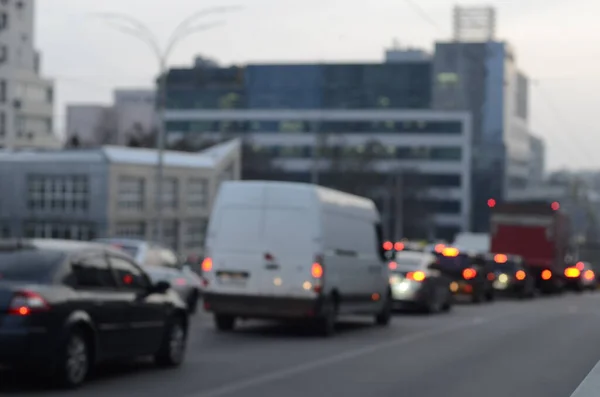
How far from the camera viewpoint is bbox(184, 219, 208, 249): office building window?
2552 inches

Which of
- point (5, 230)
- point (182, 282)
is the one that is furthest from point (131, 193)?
point (182, 282)

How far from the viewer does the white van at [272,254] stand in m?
19.9

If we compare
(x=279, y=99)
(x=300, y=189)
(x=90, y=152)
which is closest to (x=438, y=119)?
(x=279, y=99)

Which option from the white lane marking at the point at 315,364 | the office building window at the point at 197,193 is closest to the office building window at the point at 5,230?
the office building window at the point at 197,193

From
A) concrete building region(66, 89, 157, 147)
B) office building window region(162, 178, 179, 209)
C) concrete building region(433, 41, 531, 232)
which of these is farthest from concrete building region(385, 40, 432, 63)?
office building window region(162, 178, 179, 209)

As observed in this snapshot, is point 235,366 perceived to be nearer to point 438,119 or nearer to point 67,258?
point 67,258

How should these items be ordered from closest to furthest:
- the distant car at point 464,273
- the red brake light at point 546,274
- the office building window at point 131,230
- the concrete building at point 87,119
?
the distant car at point 464,273, the red brake light at point 546,274, the office building window at point 131,230, the concrete building at point 87,119

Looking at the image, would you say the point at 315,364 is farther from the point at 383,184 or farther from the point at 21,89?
the point at 383,184

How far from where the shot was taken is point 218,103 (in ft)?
396

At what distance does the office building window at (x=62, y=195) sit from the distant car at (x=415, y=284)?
2950cm

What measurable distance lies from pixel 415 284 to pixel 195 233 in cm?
3844

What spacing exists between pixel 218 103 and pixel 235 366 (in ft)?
349

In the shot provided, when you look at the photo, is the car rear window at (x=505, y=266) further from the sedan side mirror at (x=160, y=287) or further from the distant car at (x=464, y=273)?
the sedan side mirror at (x=160, y=287)

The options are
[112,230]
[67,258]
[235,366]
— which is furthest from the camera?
[112,230]
